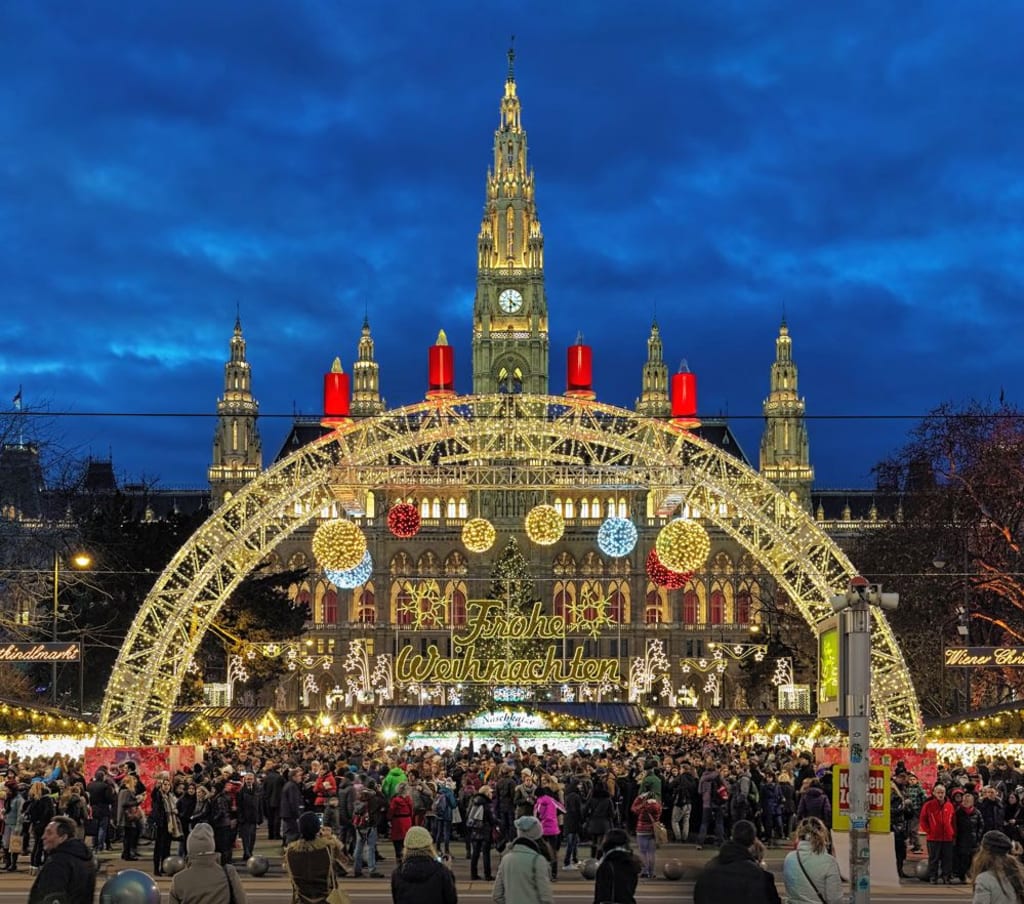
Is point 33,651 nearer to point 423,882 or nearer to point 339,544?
point 339,544

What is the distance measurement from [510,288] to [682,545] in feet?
281

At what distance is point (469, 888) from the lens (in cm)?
2306

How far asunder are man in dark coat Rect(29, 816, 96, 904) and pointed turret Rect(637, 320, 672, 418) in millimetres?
113297

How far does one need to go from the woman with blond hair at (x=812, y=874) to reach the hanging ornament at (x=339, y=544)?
26863mm

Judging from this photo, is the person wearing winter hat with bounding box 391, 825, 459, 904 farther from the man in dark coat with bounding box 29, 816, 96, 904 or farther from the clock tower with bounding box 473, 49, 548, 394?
the clock tower with bounding box 473, 49, 548, 394

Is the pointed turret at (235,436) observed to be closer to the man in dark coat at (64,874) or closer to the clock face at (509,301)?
the clock face at (509,301)

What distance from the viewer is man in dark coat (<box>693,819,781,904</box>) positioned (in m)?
10.9

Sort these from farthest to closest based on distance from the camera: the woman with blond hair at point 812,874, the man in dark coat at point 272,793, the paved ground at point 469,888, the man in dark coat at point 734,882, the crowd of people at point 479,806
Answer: the man in dark coat at point 272,793 → the crowd of people at point 479,806 → the paved ground at point 469,888 → the woman with blond hair at point 812,874 → the man in dark coat at point 734,882

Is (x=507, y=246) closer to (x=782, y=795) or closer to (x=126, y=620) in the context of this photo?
(x=126, y=620)

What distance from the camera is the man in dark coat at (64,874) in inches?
447

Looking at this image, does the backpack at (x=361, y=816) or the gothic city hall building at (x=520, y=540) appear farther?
the gothic city hall building at (x=520, y=540)

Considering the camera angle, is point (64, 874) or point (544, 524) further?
point (544, 524)

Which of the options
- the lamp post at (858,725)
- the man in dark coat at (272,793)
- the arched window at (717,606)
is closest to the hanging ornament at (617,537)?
the man in dark coat at (272,793)

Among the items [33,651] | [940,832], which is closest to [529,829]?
[940,832]
